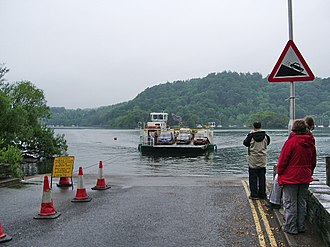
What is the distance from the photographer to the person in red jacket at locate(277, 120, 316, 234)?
5926 millimetres

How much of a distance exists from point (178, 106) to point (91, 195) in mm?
132690

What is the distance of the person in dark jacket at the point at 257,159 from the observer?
900 cm

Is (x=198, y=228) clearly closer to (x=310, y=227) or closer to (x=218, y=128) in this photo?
(x=310, y=227)

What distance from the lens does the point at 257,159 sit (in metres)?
9.00

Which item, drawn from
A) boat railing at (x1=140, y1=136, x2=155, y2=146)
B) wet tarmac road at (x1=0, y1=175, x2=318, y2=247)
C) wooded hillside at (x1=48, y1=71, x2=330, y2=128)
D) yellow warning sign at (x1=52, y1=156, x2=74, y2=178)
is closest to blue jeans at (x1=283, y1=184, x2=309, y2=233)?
wet tarmac road at (x1=0, y1=175, x2=318, y2=247)

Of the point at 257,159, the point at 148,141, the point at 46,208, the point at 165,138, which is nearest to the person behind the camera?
the point at 46,208

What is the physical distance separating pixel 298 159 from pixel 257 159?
3089 millimetres

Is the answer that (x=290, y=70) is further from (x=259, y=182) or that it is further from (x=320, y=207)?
(x=259, y=182)

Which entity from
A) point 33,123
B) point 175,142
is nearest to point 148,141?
point 175,142

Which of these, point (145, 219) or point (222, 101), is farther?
point (222, 101)

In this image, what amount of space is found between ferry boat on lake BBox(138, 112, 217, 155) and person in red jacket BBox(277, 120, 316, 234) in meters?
45.5

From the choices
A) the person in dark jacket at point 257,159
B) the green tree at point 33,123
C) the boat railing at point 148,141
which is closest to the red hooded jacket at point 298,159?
the person in dark jacket at point 257,159

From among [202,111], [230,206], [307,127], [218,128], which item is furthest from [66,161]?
[218,128]

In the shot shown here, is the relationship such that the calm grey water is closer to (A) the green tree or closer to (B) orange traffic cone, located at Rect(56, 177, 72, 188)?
(A) the green tree
